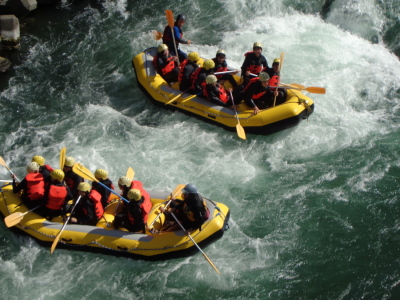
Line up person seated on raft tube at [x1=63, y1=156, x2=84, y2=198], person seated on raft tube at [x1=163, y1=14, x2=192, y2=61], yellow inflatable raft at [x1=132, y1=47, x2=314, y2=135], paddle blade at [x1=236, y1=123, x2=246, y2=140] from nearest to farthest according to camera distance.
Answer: person seated on raft tube at [x1=63, y1=156, x2=84, y2=198] < paddle blade at [x1=236, y1=123, x2=246, y2=140] < yellow inflatable raft at [x1=132, y1=47, x2=314, y2=135] < person seated on raft tube at [x1=163, y1=14, x2=192, y2=61]

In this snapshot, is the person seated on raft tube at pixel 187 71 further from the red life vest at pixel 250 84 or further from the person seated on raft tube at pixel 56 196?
the person seated on raft tube at pixel 56 196

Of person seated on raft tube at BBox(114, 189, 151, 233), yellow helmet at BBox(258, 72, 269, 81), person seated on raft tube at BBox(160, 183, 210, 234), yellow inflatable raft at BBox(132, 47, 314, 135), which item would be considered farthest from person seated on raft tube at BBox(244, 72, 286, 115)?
person seated on raft tube at BBox(114, 189, 151, 233)

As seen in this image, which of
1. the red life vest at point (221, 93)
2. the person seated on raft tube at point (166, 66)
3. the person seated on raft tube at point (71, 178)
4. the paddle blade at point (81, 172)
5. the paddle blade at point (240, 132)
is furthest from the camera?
the person seated on raft tube at point (166, 66)

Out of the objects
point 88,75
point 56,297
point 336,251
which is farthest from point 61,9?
point 336,251

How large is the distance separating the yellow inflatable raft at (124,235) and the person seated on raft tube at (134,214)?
0.34 feet

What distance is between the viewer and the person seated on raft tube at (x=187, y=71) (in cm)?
1021

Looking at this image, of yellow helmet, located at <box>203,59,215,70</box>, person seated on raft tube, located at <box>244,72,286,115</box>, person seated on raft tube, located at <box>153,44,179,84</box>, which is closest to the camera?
person seated on raft tube, located at <box>244,72,286,115</box>

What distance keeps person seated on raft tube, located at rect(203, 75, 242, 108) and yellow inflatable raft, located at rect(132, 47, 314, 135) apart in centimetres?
11

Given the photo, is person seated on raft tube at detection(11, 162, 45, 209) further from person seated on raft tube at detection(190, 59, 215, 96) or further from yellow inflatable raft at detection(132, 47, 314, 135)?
person seated on raft tube at detection(190, 59, 215, 96)

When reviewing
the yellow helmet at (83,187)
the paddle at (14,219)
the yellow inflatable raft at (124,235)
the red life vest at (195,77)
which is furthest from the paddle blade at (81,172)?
the red life vest at (195,77)

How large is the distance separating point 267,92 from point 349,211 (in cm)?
287

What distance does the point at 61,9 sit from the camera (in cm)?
1431

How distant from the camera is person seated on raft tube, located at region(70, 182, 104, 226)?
740 centimetres

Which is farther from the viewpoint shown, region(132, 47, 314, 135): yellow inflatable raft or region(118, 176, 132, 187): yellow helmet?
region(132, 47, 314, 135): yellow inflatable raft
